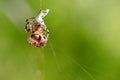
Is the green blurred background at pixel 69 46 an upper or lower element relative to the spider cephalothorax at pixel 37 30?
upper

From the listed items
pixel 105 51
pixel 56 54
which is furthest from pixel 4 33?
pixel 105 51

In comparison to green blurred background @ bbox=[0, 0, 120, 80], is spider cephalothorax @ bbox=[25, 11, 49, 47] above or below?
below

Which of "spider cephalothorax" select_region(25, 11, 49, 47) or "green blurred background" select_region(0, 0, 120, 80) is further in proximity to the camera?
"green blurred background" select_region(0, 0, 120, 80)

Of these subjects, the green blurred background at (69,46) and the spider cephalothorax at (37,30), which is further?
the green blurred background at (69,46)

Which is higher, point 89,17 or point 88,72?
point 89,17

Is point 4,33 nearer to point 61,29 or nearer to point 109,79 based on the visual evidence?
point 61,29

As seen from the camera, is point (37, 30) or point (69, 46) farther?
point (69, 46)
